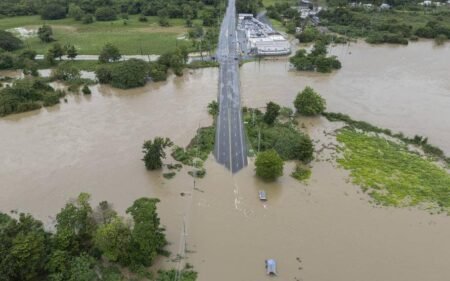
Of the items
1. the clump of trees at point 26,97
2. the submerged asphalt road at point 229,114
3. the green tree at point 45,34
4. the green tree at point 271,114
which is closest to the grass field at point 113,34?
the green tree at point 45,34

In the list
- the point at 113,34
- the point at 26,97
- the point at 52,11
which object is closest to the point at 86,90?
the point at 26,97

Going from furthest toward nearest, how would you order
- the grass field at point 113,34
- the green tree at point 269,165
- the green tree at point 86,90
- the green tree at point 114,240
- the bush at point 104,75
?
the grass field at point 113,34 → the bush at point 104,75 → the green tree at point 86,90 → the green tree at point 269,165 → the green tree at point 114,240

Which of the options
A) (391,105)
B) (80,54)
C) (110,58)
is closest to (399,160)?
(391,105)

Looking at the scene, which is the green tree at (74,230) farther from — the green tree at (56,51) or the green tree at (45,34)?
the green tree at (45,34)

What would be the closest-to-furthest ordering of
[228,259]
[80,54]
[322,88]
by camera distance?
1. [228,259]
2. [322,88]
3. [80,54]

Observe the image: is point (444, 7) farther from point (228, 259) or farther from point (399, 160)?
point (228, 259)

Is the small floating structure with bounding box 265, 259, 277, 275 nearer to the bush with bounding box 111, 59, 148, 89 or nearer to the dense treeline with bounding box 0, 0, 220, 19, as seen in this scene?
the bush with bounding box 111, 59, 148, 89
